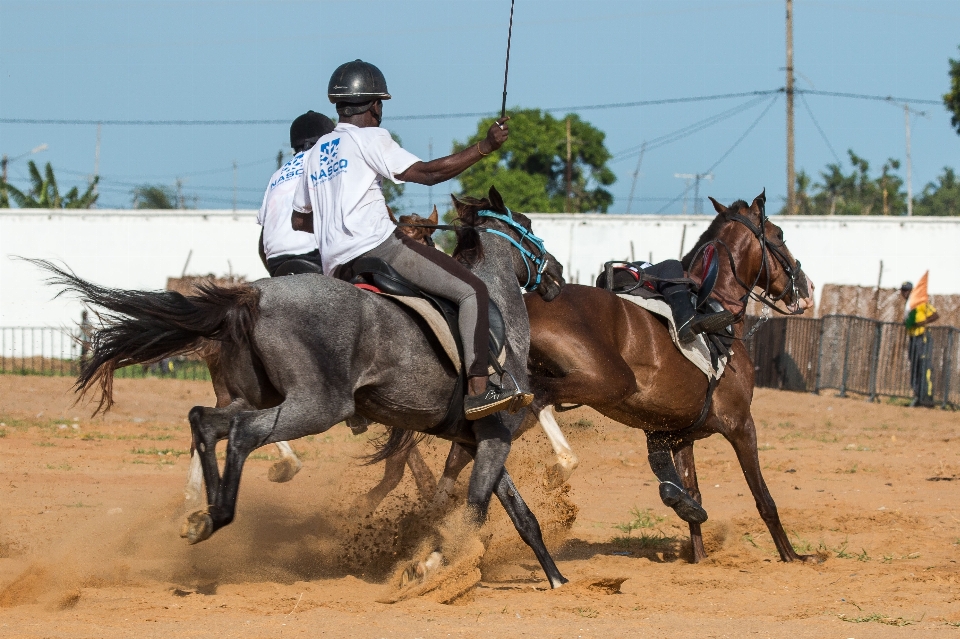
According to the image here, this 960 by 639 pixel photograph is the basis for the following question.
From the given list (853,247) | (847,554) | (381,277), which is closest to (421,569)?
(381,277)

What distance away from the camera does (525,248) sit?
21.8 ft

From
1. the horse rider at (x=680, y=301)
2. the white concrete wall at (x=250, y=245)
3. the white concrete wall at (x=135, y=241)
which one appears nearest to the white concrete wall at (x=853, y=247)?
the white concrete wall at (x=250, y=245)

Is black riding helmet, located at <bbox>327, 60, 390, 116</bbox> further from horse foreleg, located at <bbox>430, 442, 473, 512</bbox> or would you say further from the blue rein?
horse foreleg, located at <bbox>430, 442, 473, 512</bbox>

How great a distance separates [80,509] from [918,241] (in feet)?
83.8

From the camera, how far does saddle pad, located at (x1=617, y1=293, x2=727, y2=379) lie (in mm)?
7445

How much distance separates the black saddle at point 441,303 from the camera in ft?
18.7

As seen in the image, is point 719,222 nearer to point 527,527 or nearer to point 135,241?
point 527,527

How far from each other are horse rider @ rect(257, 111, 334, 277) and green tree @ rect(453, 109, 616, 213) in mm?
40559

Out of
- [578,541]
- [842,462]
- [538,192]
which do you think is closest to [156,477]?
[578,541]

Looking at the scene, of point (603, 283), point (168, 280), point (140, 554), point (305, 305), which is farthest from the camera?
point (168, 280)

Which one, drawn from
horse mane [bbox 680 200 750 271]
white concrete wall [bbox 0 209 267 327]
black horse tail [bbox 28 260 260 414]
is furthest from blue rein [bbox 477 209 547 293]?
white concrete wall [bbox 0 209 267 327]

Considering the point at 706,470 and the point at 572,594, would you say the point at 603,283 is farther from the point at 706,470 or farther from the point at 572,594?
the point at 706,470

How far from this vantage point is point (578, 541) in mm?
8391

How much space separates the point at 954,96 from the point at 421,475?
107 ft
